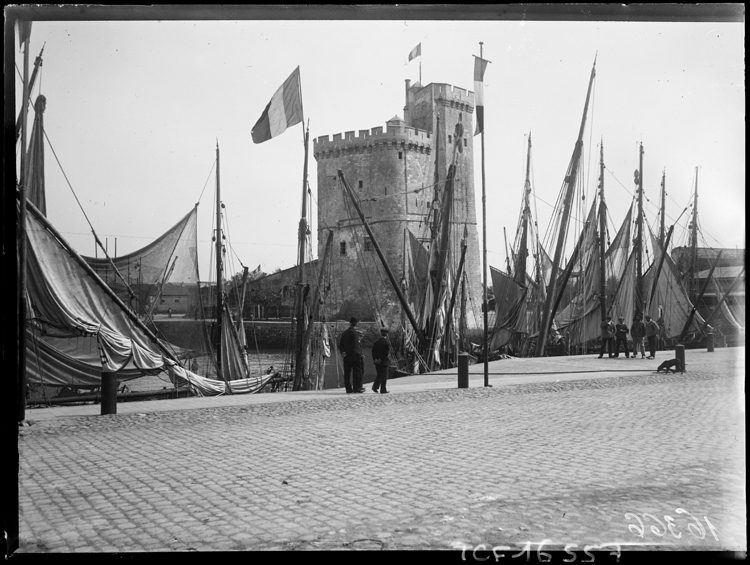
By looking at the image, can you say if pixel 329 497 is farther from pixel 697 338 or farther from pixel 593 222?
pixel 593 222

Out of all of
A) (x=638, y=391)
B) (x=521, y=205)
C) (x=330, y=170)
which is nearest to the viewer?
(x=638, y=391)

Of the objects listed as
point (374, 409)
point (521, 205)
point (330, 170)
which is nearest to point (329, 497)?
point (374, 409)

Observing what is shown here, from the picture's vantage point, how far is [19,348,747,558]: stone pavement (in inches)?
179

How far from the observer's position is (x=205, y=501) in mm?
5320

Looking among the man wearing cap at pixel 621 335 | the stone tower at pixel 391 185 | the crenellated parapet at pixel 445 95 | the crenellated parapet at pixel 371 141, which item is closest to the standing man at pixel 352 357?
the man wearing cap at pixel 621 335

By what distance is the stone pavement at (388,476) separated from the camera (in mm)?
4539

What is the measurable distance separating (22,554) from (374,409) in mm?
6619

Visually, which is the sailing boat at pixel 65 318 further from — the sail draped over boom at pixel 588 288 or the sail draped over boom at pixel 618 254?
the sail draped over boom at pixel 618 254

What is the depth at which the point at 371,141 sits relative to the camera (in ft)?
141

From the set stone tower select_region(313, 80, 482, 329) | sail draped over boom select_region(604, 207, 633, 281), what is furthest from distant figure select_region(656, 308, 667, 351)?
stone tower select_region(313, 80, 482, 329)

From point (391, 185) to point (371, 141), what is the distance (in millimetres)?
2894

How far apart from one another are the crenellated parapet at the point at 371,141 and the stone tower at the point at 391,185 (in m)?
0.06

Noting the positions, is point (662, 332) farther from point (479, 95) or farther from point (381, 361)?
point (381, 361)

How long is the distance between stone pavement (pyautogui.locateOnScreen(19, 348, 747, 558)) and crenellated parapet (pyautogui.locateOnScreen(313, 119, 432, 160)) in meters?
32.1
